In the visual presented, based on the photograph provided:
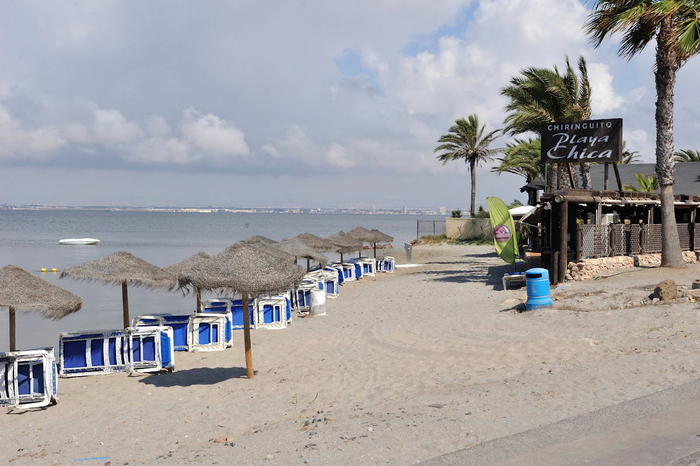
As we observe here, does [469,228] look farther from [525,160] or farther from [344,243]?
[344,243]

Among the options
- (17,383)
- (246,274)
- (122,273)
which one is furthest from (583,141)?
(17,383)

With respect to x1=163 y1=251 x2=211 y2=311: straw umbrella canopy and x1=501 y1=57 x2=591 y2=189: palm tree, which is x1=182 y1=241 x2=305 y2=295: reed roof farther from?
x1=501 y1=57 x2=591 y2=189: palm tree

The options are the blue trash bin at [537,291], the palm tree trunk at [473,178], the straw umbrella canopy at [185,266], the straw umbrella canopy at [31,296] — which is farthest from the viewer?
the palm tree trunk at [473,178]

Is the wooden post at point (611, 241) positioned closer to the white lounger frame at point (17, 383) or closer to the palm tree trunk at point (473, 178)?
the white lounger frame at point (17, 383)

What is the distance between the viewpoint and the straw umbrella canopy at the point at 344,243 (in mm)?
29392

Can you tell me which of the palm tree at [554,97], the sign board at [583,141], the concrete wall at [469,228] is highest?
the palm tree at [554,97]

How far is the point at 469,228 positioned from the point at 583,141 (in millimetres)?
29933

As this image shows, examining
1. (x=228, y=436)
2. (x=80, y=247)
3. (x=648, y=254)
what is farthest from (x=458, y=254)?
(x=80, y=247)

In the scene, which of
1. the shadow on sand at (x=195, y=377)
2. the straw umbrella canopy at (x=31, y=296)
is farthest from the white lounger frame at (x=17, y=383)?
the shadow on sand at (x=195, y=377)

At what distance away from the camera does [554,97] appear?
95.7ft

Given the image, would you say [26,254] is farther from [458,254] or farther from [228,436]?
[228,436]

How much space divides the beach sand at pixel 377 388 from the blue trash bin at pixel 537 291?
0.33m

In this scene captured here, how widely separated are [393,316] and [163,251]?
155ft

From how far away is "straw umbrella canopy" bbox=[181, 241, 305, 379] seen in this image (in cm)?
1064
